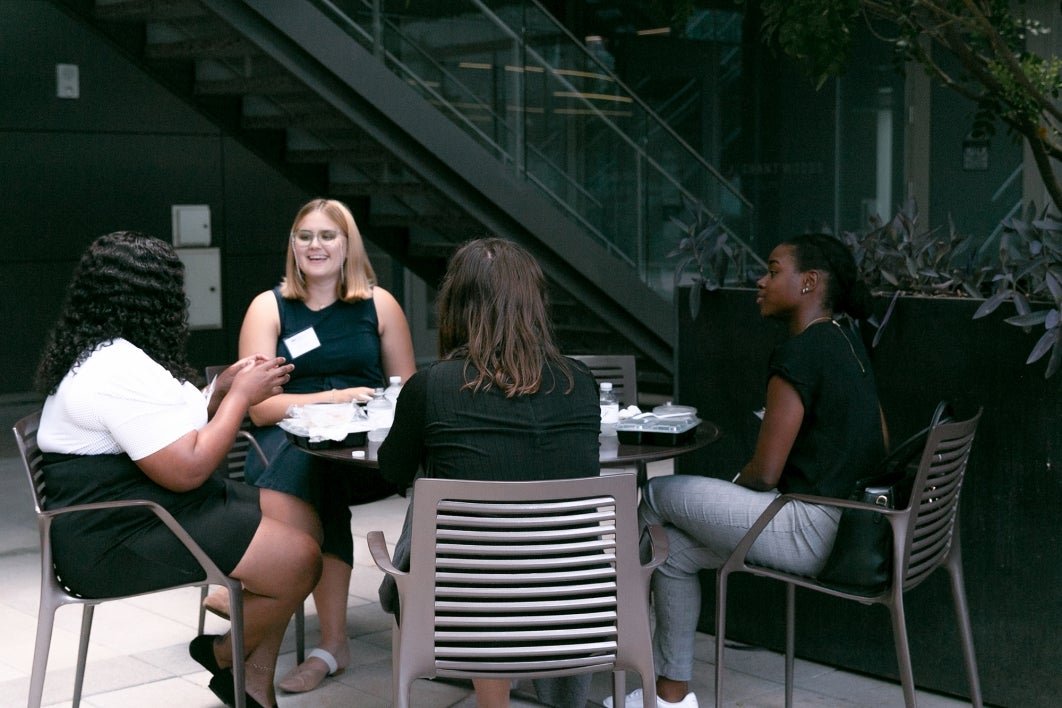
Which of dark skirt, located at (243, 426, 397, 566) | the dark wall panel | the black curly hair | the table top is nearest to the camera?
the black curly hair

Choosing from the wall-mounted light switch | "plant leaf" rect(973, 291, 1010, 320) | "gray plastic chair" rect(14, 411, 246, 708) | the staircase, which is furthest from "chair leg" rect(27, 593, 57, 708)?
the wall-mounted light switch

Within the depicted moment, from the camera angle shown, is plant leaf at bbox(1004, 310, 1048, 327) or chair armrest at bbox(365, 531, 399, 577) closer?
chair armrest at bbox(365, 531, 399, 577)

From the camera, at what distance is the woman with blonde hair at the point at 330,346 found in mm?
3547

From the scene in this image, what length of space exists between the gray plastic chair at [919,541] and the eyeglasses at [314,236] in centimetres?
A: 166

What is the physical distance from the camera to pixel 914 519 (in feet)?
8.79

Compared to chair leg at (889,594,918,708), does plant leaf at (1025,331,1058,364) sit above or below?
above

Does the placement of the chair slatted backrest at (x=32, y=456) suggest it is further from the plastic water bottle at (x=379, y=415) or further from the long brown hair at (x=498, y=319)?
the long brown hair at (x=498, y=319)

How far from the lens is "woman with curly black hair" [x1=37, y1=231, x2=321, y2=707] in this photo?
265 centimetres

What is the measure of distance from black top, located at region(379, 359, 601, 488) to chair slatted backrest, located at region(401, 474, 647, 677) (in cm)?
14

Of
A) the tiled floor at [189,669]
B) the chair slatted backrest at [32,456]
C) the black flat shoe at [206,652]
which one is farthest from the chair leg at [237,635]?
the tiled floor at [189,669]

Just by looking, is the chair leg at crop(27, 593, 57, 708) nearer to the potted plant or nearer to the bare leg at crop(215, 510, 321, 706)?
the bare leg at crop(215, 510, 321, 706)

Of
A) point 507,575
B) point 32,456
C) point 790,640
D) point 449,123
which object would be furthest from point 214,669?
point 449,123

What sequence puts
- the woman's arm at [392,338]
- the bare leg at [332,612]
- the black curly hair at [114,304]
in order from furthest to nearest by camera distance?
the woman's arm at [392,338], the bare leg at [332,612], the black curly hair at [114,304]

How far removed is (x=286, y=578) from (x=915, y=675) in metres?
1.76
